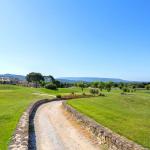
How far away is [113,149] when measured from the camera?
17.4m

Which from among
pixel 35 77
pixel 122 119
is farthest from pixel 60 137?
pixel 35 77

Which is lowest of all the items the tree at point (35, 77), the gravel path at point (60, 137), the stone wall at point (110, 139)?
the gravel path at point (60, 137)

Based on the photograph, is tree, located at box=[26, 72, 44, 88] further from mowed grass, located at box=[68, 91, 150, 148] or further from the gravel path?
the gravel path

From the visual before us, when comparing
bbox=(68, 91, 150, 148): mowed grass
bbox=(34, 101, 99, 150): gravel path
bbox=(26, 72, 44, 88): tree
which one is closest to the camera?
bbox=(34, 101, 99, 150): gravel path

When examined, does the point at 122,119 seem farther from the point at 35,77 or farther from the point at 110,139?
the point at 35,77

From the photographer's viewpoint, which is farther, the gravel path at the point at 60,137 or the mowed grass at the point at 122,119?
the mowed grass at the point at 122,119

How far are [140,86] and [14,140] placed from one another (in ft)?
614

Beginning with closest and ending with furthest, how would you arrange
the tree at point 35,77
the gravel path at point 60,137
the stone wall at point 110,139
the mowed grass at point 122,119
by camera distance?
the stone wall at point 110,139
the gravel path at point 60,137
the mowed grass at point 122,119
the tree at point 35,77

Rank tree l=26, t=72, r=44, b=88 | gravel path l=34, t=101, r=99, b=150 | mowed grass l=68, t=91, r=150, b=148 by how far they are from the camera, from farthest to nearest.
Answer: tree l=26, t=72, r=44, b=88 → mowed grass l=68, t=91, r=150, b=148 → gravel path l=34, t=101, r=99, b=150

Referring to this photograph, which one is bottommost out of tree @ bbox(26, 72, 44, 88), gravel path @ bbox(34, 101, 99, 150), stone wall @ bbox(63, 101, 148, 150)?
gravel path @ bbox(34, 101, 99, 150)

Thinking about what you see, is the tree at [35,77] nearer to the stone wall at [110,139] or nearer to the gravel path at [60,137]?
the gravel path at [60,137]

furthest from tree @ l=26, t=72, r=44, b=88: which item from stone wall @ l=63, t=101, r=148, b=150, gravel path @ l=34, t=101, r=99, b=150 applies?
stone wall @ l=63, t=101, r=148, b=150

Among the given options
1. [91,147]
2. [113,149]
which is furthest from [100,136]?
[113,149]

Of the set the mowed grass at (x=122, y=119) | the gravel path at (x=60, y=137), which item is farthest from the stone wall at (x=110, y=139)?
the mowed grass at (x=122, y=119)
